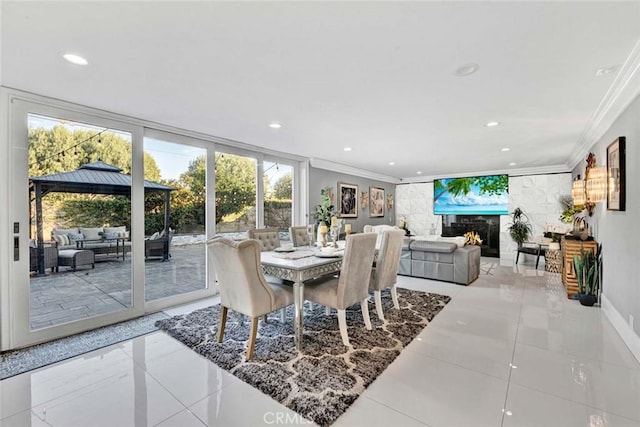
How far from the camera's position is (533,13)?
5.27 feet

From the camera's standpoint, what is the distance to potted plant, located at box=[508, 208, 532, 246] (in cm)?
709

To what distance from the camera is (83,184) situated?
317cm

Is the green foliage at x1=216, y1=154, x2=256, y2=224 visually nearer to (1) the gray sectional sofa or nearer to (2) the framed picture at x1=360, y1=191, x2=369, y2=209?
(1) the gray sectional sofa

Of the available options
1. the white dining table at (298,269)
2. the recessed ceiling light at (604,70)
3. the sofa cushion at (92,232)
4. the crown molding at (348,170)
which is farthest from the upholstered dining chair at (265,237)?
the recessed ceiling light at (604,70)

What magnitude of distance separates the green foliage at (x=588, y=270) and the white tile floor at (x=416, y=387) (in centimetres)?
96

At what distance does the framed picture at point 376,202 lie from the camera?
817cm

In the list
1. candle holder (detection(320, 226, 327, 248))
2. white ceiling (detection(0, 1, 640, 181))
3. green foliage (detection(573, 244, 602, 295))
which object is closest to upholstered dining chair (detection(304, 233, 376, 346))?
candle holder (detection(320, 226, 327, 248))

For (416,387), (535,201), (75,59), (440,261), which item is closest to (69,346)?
(75,59)

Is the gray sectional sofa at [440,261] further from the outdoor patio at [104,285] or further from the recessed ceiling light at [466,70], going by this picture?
the outdoor patio at [104,285]

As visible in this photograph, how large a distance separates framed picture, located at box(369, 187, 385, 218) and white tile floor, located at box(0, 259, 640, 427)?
529cm

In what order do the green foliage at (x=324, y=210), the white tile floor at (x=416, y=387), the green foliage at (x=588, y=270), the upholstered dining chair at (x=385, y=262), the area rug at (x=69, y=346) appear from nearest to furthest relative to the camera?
the white tile floor at (x=416, y=387)
the area rug at (x=69, y=346)
the upholstered dining chair at (x=385, y=262)
the green foliage at (x=588, y=270)
the green foliage at (x=324, y=210)

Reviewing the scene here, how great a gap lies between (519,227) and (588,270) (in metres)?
3.67

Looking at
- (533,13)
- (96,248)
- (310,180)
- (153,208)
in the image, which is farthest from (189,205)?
(533,13)

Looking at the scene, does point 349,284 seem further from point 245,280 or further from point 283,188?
point 283,188
